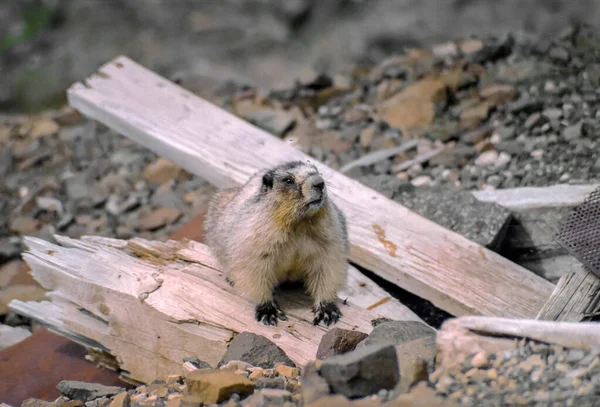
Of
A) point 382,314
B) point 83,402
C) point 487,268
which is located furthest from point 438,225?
point 83,402

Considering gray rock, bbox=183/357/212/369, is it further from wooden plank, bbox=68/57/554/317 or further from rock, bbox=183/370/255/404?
wooden plank, bbox=68/57/554/317

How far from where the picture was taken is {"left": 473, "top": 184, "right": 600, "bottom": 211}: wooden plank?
4582 mm

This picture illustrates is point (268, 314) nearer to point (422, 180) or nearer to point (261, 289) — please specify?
point (261, 289)

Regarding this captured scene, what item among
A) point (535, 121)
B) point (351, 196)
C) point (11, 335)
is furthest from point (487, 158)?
point (11, 335)

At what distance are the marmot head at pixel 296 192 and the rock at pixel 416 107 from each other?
9.54 ft

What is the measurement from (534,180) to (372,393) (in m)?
3.19

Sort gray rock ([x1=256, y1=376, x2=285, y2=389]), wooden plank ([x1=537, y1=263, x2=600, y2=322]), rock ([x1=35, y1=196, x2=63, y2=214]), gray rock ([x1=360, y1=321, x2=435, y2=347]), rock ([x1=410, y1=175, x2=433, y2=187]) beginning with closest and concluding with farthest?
gray rock ([x1=256, y1=376, x2=285, y2=389])
gray rock ([x1=360, y1=321, x2=435, y2=347])
wooden plank ([x1=537, y1=263, x2=600, y2=322])
rock ([x1=410, y1=175, x2=433, y2=187])
rock ([x1=35, y1=196, x2=63, y2=214])

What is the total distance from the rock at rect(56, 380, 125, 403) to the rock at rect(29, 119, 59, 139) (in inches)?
202

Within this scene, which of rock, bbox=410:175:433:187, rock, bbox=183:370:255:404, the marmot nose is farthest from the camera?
rock, bbox=410:175:433:187

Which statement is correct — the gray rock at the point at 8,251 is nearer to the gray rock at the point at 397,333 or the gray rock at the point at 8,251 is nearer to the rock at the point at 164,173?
the rock at the point at 164,173

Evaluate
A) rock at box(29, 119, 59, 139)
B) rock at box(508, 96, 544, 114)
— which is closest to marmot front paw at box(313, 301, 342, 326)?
rock at box(508, 96, 544, 114)

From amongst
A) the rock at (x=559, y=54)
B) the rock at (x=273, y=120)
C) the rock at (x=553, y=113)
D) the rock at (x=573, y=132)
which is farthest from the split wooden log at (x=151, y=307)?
the rock at (x=559, y=54)

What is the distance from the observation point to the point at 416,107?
667cm

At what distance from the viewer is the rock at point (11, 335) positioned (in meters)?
5.11
